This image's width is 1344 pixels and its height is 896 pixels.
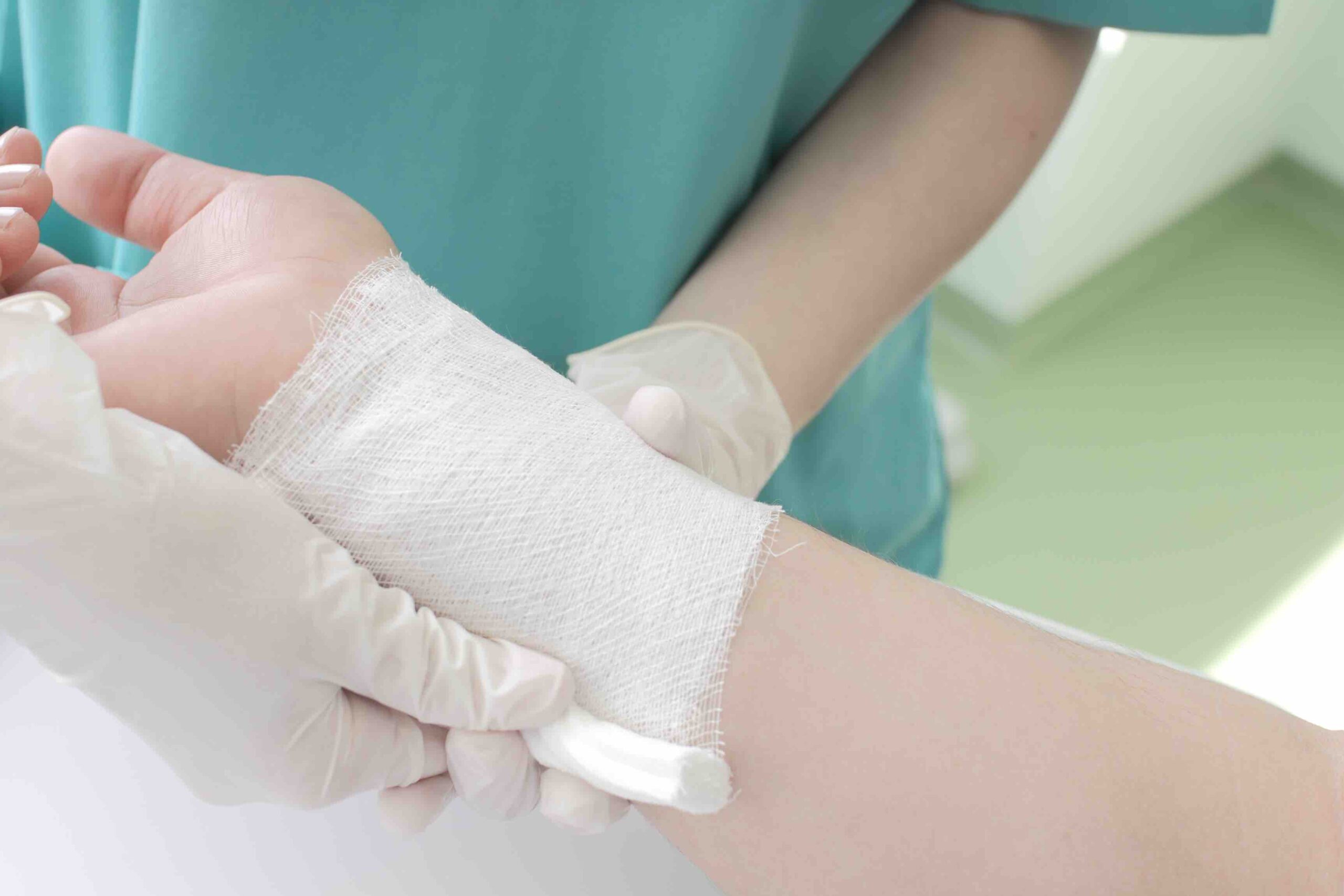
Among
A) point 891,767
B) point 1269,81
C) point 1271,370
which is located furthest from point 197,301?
point 1269,81

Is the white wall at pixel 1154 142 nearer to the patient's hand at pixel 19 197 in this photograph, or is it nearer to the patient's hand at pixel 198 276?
the patient's hand at pixel 198 276

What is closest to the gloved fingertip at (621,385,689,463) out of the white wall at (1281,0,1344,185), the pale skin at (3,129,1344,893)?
the pale skin at (3,129,1344,893)

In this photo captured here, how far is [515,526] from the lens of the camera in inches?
30.0

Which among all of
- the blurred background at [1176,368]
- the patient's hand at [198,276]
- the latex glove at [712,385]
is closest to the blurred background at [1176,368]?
the blurred background at [1176,368]

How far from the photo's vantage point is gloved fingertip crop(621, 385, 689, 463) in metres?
0.85

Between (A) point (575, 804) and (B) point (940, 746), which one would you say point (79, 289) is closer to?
(A) point (575, 804)

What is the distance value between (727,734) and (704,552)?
131 millimetres

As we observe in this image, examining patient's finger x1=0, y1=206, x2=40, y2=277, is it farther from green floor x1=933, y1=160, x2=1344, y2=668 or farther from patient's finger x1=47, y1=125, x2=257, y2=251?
green floor x1=933, y1=160, x2=1344, y2=668

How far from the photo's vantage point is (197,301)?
80 cm

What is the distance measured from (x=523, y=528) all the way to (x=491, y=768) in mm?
174

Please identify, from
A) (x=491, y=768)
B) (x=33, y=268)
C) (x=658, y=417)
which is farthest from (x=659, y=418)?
(x=33, y=268)

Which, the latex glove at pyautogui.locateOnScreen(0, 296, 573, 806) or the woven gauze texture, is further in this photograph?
the woven gauze texture

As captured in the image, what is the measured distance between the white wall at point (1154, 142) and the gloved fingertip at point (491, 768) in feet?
6.88

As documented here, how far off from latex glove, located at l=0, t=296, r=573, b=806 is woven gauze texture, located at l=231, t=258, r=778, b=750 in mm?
33
